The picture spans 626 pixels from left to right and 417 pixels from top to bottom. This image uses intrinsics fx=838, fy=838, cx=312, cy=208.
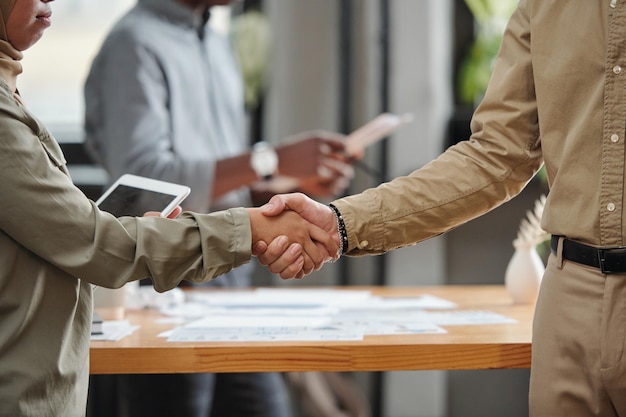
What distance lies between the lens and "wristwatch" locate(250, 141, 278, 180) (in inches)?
98.8

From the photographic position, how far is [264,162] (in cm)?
256

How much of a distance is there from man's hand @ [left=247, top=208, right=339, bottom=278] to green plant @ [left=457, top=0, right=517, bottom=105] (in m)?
1.73

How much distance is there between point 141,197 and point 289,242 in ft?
0.95

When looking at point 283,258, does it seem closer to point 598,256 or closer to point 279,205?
point 279,205

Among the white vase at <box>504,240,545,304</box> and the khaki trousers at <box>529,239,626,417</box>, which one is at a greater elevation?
the khaki trousers at <box>529,239,626,417</box>

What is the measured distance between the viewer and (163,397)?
6.78 ft

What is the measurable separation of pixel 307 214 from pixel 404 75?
1.71 meters

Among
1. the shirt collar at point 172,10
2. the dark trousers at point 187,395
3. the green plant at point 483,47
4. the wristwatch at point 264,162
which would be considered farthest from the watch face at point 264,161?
the green plant at point 483,47

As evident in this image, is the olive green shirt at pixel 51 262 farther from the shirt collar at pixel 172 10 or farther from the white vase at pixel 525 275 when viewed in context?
the shirt collar at pixel 172 10

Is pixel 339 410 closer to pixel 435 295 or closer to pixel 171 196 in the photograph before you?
pixel 435 295

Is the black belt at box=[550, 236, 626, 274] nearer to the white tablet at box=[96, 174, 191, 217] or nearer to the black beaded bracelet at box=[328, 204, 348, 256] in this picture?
the black beaded bracelet at box=[328, 204, 348, 256]

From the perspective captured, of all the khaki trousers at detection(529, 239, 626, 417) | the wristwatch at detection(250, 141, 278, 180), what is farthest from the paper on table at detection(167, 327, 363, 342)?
the wristwatch at detection(250, 141, 278, 180)

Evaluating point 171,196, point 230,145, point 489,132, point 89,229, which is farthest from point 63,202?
point 230,145


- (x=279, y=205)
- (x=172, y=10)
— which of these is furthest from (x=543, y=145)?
(x=172, y=10)
